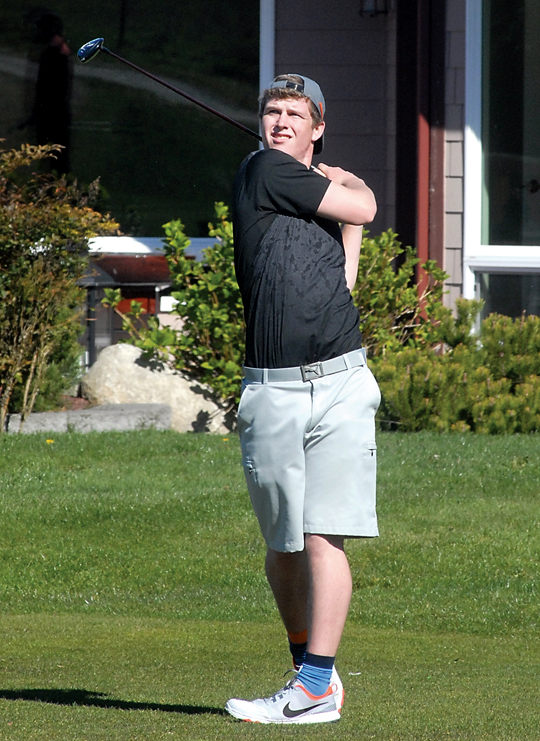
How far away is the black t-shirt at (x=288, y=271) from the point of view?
314 centimetres

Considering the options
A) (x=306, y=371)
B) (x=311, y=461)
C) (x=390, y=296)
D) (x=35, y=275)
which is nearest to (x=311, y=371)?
(x=306, y=371)

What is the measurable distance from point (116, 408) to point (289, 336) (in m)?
5.52

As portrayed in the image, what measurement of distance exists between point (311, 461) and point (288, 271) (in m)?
0.55

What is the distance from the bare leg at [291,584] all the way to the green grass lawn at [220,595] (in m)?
0.31

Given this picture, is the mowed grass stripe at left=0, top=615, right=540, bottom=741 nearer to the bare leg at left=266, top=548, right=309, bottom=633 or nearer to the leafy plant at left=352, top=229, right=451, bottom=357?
the bare leg at left=266, top=548, right=309, bottom=633

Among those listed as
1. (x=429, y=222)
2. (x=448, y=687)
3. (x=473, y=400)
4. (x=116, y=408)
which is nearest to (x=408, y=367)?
(x=473, y=400)

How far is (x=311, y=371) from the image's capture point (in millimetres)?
3137

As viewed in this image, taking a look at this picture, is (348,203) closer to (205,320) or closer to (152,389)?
(205,320)

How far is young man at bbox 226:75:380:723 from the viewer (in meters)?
3.10

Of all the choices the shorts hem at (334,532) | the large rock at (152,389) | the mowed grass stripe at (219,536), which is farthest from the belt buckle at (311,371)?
the large rock at (152,389)

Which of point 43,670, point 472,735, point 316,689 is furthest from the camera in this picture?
point 43,670

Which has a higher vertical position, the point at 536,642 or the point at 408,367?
the point at 408,367

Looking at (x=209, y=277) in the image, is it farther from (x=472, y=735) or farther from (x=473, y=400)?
(x=472, y=735)

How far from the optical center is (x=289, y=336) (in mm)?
3148
